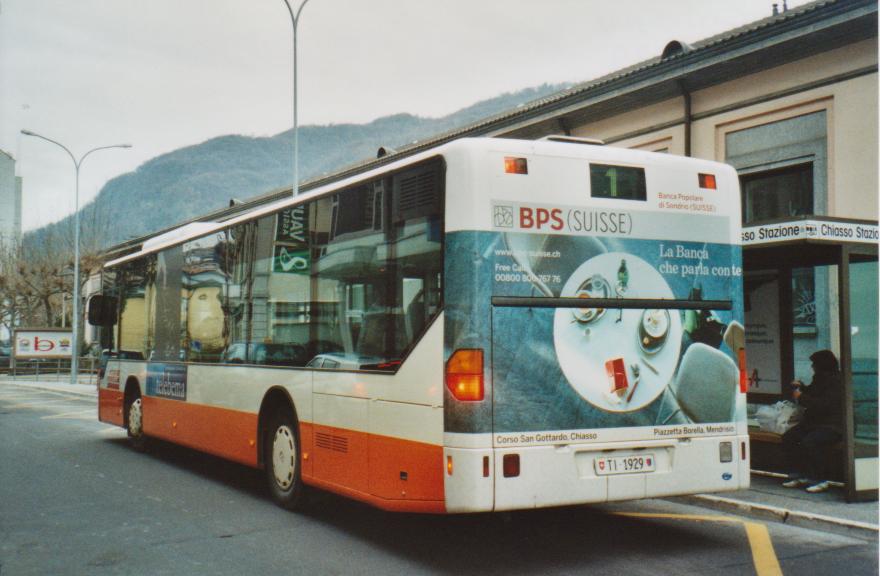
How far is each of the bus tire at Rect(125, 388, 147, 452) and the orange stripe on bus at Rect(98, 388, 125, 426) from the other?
0.24 meters

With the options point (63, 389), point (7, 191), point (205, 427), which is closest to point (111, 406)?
point (205, 427)

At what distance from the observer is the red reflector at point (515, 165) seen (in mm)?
6027

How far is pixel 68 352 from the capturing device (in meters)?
41.5

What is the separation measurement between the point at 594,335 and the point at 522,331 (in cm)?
60

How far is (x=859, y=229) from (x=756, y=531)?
3.24m

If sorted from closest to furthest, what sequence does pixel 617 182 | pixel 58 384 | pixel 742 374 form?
1. pixel 617 182
2. pixel 742 374
3. pixel 58 384

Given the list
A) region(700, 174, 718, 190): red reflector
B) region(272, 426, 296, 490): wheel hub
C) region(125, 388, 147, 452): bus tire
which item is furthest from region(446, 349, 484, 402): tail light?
region(125, 388, 147, 452): bus tire

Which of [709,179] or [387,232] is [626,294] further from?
[387,232]

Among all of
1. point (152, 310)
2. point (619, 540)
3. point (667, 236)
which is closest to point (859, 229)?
point (667, 236)

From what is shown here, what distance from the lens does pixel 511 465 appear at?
5777 millimetres

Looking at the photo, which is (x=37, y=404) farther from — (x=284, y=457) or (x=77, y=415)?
(x=284, y=457)

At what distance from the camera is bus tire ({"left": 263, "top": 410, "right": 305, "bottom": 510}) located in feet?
26.3

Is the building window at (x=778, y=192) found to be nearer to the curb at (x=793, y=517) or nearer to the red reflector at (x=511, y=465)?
the curb at (x=793, y=517)

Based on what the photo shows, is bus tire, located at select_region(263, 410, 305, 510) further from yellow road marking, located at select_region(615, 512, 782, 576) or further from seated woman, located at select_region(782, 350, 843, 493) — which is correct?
seated woman, located at select_region(782, 350, 843, 493)
